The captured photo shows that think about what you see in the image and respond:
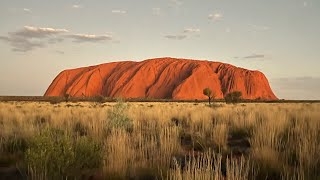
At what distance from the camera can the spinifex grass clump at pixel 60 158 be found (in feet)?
15.8

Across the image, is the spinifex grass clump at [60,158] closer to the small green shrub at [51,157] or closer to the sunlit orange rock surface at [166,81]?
the small green shrub at [51,157]

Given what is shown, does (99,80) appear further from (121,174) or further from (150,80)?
(121,174)

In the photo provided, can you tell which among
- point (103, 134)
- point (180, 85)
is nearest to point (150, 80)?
point (180, 85)

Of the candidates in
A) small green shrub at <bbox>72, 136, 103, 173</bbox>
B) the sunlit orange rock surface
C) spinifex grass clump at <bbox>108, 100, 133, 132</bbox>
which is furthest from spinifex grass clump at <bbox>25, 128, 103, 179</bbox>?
the sunlit orange rock surface

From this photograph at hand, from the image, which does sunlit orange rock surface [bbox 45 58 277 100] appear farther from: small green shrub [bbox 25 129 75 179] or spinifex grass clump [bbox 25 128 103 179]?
small green shrub [bbox 25 129 75 179]

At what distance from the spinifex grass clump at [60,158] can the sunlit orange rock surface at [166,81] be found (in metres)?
112

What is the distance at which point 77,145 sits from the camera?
5.68 meters

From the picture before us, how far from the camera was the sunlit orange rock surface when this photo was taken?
124 metres

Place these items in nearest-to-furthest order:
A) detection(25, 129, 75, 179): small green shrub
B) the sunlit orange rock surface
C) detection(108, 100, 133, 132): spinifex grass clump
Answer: detection(25, 129, 75, 179): small green shrub
detection(108, 100, 133, 132): spinifex grass clump
the sunlit orange rock surface

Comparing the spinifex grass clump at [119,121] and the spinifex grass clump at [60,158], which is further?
the spinifex grass clump at [119,121]

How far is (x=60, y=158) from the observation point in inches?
194

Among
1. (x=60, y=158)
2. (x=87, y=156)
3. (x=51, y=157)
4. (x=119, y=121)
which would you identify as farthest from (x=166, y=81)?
(x=60, y=158)

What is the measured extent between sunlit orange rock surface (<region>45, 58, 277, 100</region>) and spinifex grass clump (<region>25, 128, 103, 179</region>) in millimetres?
111671

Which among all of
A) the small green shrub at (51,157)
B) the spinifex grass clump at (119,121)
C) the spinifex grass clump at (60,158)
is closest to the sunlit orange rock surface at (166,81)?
the spinifex grass clump at (119,121)
